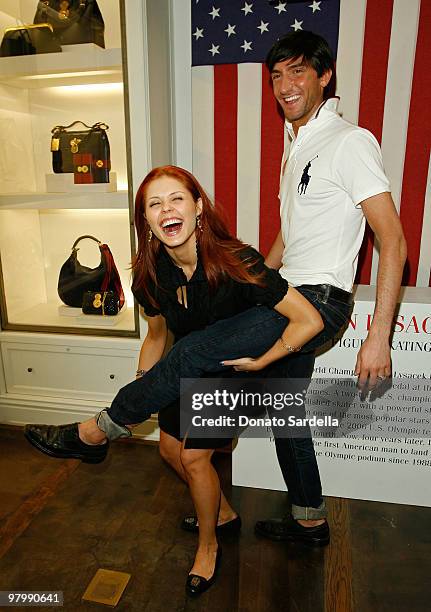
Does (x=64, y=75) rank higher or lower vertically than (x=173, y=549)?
higher

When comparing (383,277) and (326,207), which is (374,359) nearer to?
(383,277)

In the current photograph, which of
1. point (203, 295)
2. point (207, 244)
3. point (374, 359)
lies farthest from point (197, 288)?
point (374, 359)

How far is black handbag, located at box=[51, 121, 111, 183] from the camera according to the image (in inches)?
101

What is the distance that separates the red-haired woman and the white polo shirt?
0.18 meters

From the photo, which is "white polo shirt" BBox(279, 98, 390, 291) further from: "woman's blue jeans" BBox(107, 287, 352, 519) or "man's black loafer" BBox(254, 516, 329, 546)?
"man's black loafer" BBox(254, 516, 329, 546)

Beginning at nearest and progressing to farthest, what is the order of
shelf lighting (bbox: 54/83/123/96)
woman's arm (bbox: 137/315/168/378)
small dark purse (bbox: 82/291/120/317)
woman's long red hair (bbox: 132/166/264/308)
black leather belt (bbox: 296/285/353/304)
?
1. woman's long red hair (bbox: 132/166/264/308)
2. black leather belt (bbox: 296/285/353/304)
3. woman's arm (bbox: 137/315/168/378)
4. shelf lighting (bbox: 54/83/123/96)
5. small dark purse (bbox: 82/291/120/317)

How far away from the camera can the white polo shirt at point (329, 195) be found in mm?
1607

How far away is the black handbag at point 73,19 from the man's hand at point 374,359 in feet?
6.13

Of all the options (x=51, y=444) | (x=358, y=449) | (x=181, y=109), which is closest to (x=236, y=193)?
(x=181, y=109)

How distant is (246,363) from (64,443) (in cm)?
70

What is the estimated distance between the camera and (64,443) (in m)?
1.78

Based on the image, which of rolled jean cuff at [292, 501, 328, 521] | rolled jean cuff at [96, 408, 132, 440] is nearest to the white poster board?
rolled jean cuff at [292, 501, 328, 521]

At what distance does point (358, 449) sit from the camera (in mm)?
2164

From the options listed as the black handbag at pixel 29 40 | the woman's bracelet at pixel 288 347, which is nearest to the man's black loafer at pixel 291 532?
the woman's bracelet at pixel 288 347
